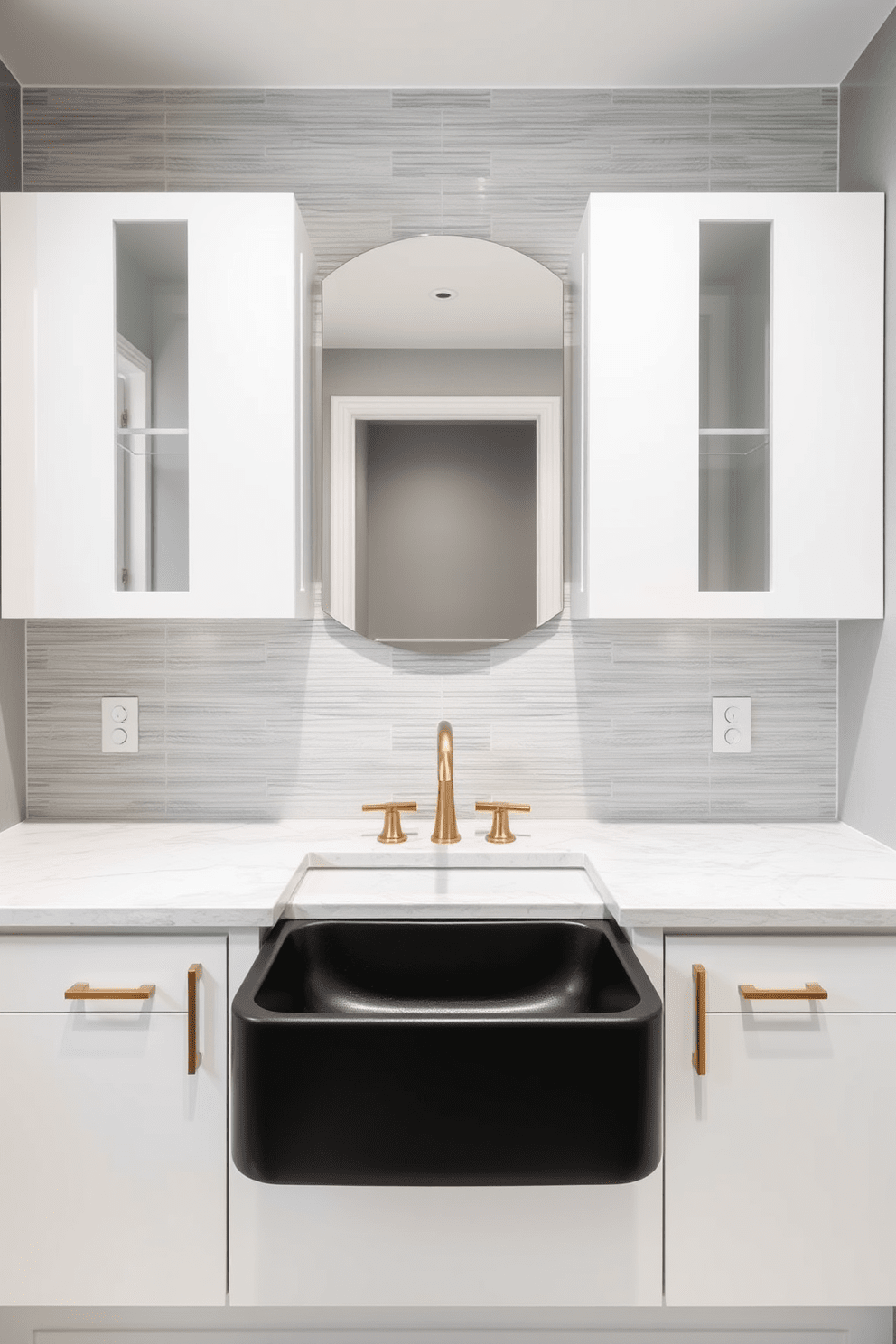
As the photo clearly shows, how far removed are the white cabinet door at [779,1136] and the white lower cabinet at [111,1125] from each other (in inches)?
28.2

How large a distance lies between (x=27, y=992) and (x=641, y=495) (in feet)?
4.40

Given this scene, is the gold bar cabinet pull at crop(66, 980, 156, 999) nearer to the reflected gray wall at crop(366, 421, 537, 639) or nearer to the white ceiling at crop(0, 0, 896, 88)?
the reflected gray wall at crop(366, 421, 537, 639)

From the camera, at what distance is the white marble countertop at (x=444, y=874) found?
1370 millimetres

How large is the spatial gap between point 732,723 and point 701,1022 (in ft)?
2.56

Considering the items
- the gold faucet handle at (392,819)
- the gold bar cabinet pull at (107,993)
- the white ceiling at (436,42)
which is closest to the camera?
the gold bar cabinet pull at (107,993)

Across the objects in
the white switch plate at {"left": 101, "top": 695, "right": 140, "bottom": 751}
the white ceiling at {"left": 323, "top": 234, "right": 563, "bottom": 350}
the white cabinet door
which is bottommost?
the white cabinet door

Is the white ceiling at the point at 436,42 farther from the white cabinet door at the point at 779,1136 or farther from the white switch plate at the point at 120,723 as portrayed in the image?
the white cabinet door at the point at 779,1136

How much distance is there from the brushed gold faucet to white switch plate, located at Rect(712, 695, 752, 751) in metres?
0.63

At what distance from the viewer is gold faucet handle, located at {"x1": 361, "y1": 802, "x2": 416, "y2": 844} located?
1.78m

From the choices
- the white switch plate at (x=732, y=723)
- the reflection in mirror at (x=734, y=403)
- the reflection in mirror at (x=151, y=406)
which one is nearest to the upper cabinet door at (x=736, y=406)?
the reflection in mirror at (x=734, y=403)

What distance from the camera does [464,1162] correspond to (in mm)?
1193

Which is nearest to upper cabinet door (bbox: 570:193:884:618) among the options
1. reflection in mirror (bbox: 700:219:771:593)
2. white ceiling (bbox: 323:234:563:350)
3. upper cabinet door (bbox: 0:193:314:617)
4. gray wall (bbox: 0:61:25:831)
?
reflection in mirror (bbox: 700:219:771:593)

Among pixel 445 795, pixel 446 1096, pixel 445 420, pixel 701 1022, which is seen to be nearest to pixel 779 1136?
pixel 701 1022

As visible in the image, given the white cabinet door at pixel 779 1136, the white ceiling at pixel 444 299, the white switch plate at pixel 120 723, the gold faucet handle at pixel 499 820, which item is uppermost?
the white ceiling at pixel 444 299
